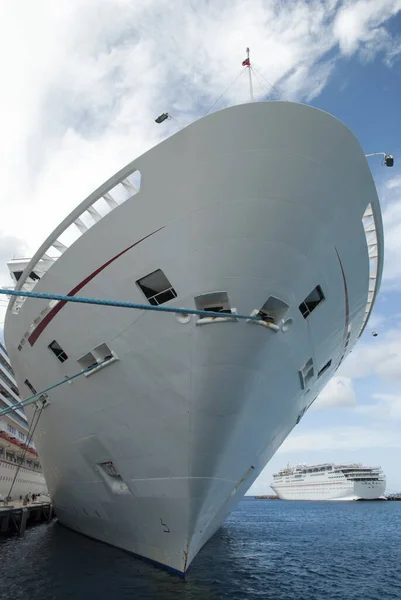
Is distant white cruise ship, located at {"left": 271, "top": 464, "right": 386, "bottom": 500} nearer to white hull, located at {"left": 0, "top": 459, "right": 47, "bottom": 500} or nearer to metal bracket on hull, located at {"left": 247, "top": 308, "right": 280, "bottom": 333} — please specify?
white hull, located at {"left": 0, "top": 459, "right": 47, "bottom": 500}

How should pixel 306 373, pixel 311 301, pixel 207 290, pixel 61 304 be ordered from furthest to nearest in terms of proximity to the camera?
pixel 306 373 < pixel 61 304 < pixel 311 301 < pixel 207 290

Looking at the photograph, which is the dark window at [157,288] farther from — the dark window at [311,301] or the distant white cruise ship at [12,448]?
the distant white cruise ship at [12,448]

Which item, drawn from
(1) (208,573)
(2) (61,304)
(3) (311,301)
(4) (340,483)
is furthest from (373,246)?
(4) (340,483)

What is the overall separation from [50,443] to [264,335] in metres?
7.26

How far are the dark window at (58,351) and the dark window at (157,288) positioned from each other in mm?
2786

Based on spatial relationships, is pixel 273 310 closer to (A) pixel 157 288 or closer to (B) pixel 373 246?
(A) pixel 157 288

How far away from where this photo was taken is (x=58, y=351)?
30.2ft

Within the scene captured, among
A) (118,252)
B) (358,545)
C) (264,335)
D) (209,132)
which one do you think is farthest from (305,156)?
(358,545)

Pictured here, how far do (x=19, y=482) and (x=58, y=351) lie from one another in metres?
28.5

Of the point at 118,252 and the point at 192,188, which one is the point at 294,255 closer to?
the point at 192,188

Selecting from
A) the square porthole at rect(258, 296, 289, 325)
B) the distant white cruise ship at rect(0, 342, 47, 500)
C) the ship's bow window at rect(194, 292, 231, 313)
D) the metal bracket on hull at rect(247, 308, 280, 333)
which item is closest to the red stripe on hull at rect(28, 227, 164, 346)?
the ship's bow window at rect(194, 292, 231, 313)

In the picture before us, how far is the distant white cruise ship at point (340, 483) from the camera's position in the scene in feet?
220

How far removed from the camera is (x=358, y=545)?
1948cm

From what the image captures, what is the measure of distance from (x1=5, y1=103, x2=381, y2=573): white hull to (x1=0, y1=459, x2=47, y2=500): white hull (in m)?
18.9
